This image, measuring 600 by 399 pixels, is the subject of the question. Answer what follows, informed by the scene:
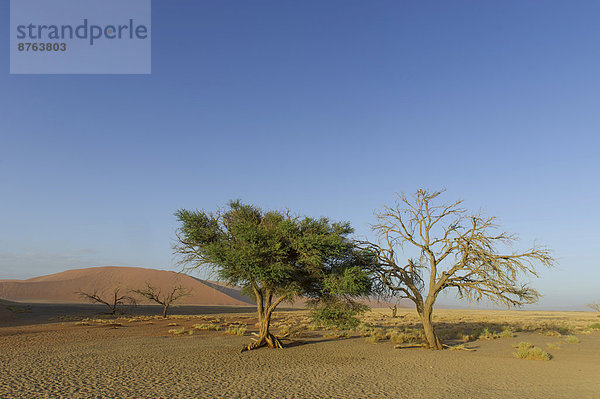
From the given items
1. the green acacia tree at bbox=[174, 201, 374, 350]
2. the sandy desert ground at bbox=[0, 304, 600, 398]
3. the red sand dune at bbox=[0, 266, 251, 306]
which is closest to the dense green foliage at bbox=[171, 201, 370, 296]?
the green acacia tree at bbox=[174, 201, 374, 350]

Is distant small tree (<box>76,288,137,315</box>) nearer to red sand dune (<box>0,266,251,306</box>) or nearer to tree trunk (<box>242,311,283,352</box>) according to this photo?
red sand dune (<box>0,266,251,306</box>)

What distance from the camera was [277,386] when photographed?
12258mm

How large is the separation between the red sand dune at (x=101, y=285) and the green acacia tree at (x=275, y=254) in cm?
9231

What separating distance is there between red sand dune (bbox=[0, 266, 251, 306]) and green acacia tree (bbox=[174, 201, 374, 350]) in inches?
3634

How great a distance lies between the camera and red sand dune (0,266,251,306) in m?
123

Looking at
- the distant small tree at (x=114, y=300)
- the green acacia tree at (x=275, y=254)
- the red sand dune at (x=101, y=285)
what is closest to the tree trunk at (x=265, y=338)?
the green acacia tree at (x=275, y=254)

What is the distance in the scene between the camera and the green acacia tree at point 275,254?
18.8m

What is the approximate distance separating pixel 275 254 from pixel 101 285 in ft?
468

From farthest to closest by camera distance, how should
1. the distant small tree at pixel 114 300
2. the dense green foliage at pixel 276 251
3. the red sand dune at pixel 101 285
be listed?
the red sand dune at pixel 101 285
the distant small tree at pixel 114 300
the dense green foliage at pixel 276 251

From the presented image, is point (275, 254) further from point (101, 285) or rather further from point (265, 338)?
point (101, 285)

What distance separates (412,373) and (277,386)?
5754 millimetres

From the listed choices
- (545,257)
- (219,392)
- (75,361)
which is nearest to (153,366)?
(75,361)

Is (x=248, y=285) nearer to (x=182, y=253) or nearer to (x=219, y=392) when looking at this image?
(x=182, y=253)

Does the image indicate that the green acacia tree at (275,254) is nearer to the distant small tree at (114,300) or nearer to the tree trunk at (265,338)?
the tree trunk at (265,338)
